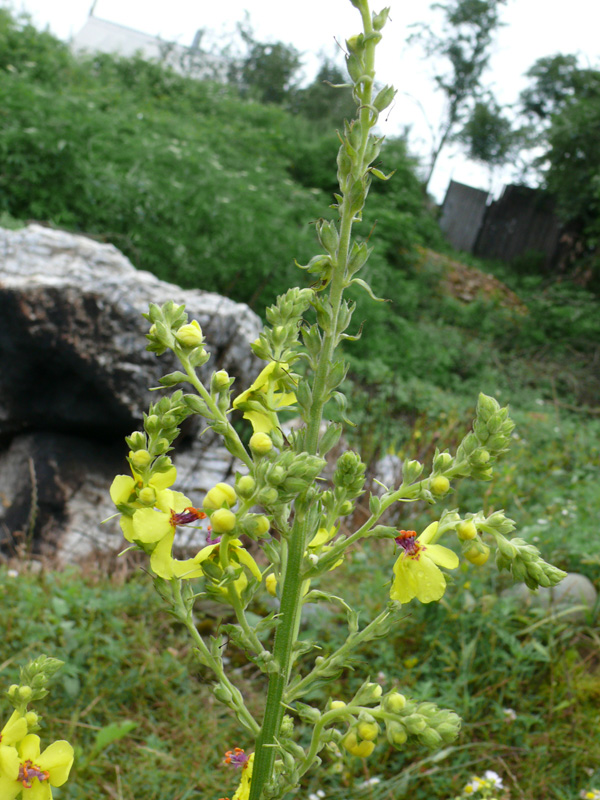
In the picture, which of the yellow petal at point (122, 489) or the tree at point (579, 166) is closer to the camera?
the yellow petal at point (122, 489)

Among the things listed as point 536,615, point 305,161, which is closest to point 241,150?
point 305,161

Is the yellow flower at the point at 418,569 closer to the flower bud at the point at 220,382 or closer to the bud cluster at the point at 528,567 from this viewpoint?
the bud cluster at the point at 528,567

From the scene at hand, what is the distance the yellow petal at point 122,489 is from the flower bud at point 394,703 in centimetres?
42

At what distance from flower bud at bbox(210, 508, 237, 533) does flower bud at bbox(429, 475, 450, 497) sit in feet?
0.88

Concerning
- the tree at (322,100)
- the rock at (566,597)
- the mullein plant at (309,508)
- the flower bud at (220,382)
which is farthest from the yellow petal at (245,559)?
the tree at (322,100)

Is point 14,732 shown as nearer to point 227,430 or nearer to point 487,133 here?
point 227,430

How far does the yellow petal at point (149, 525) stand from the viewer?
763 mm

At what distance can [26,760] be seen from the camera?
75cm

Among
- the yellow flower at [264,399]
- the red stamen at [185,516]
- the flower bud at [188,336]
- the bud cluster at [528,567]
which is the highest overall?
the flower bud at [188,336]

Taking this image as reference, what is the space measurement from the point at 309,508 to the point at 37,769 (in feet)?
1.46

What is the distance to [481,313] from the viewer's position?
33.9 ft

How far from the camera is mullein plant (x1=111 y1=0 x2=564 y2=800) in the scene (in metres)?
0.77

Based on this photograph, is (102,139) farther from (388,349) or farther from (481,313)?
(481,313)

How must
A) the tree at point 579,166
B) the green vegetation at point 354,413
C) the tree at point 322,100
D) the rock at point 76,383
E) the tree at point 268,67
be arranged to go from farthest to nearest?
the tree at point 268,67 < the tree at point 322,100 < the tree at point 579,166 < the rock at point 76,383 < the green vegetation at point 354,413
